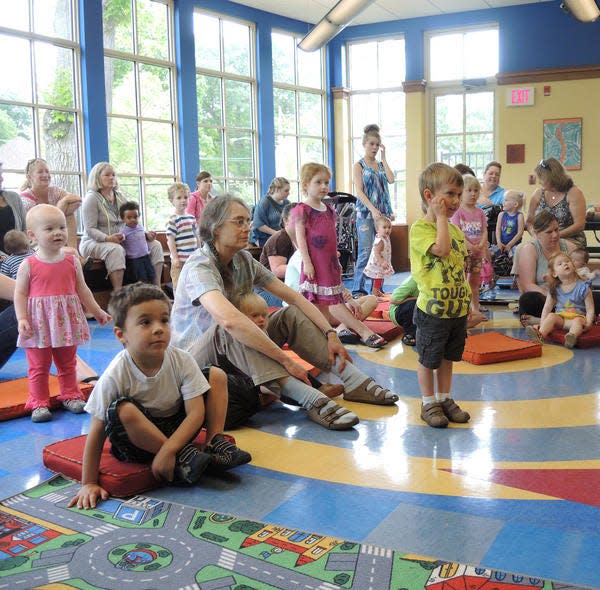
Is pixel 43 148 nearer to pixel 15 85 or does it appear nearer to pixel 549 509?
pixel 15 85

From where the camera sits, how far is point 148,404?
2.66 m

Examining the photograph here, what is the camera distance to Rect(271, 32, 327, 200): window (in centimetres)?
1167

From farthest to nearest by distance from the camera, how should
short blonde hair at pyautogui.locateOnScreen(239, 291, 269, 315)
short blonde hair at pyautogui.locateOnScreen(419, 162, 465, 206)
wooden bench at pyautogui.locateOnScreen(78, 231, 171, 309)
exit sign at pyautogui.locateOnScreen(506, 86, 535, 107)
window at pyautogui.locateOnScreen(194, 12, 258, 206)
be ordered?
exit sign at pyautogui.locateOnScreen(506, 86, 535, 107), window at pyautogui.locateOnScreen(194, 12, 258, 206), wooden bench at pyautogui.locateOnScreen(78, 231, 171, 309), short blonde hair at pyautogui.locateOnScreen(239, 291, 269, 315), short blonde hair at pyautogui.locateOnScreen(419, 162, 465, 206)

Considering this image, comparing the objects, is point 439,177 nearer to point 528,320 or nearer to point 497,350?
point 497,350

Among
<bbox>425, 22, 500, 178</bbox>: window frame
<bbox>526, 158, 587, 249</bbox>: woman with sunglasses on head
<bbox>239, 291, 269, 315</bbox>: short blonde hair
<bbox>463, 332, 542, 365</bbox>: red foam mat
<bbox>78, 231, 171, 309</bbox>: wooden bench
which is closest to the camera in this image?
<bbox>239, 291, 269, 315</bbox>: short blonde hair

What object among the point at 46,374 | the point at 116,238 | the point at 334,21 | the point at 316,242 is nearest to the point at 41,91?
the point at 116,238

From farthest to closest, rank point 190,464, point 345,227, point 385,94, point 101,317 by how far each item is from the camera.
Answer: point 385,94 < point 345,227 < point 101,317 < point 190,464

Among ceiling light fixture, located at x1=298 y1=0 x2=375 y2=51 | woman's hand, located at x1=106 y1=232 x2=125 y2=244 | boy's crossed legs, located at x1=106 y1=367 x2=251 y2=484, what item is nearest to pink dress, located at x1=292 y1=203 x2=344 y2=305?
boy's crossed legs, located at x1=106 y1=367 x2=251 y2=484

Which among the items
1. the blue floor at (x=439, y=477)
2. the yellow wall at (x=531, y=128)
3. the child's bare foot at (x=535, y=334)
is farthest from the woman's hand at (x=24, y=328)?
the yellow wall at (x=531, y=128)

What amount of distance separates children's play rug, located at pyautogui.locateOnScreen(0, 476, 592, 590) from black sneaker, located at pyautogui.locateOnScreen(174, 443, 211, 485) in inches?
6.3

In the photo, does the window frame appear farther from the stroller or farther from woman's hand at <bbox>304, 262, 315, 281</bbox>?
woman's hand at <bbox>304, 262, 315, 281</bbox>

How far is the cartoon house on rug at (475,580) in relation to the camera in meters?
1.85

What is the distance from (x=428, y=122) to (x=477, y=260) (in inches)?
271

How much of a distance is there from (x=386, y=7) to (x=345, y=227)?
364cm
